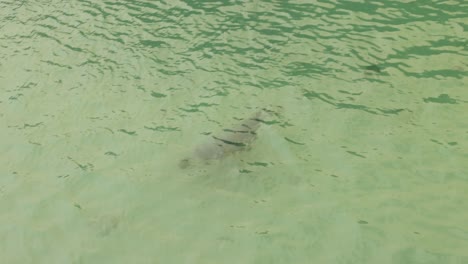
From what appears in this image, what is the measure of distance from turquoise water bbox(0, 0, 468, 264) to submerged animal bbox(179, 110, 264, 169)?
0.13 m

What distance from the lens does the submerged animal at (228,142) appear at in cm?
1064

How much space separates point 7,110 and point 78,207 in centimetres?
484

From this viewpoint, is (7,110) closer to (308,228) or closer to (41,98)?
(41,98)

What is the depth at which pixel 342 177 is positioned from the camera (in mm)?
9562

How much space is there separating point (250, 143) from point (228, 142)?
494 millimetres

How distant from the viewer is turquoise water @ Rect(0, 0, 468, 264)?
873 cm

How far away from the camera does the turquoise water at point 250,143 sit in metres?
8.73

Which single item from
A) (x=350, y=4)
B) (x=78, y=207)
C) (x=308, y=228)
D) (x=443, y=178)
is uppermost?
(x=350, y=4)

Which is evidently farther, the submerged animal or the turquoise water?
the submerged animal

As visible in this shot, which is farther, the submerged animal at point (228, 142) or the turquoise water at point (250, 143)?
the submerged animal at point (228, 142)

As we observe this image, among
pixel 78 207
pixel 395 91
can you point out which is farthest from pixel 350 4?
pixel 78 207

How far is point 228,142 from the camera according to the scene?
35.9 feet

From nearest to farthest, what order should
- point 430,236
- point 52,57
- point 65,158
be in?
point 430,236
point 65,158
point 52,57

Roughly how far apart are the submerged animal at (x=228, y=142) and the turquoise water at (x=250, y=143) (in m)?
0.13
